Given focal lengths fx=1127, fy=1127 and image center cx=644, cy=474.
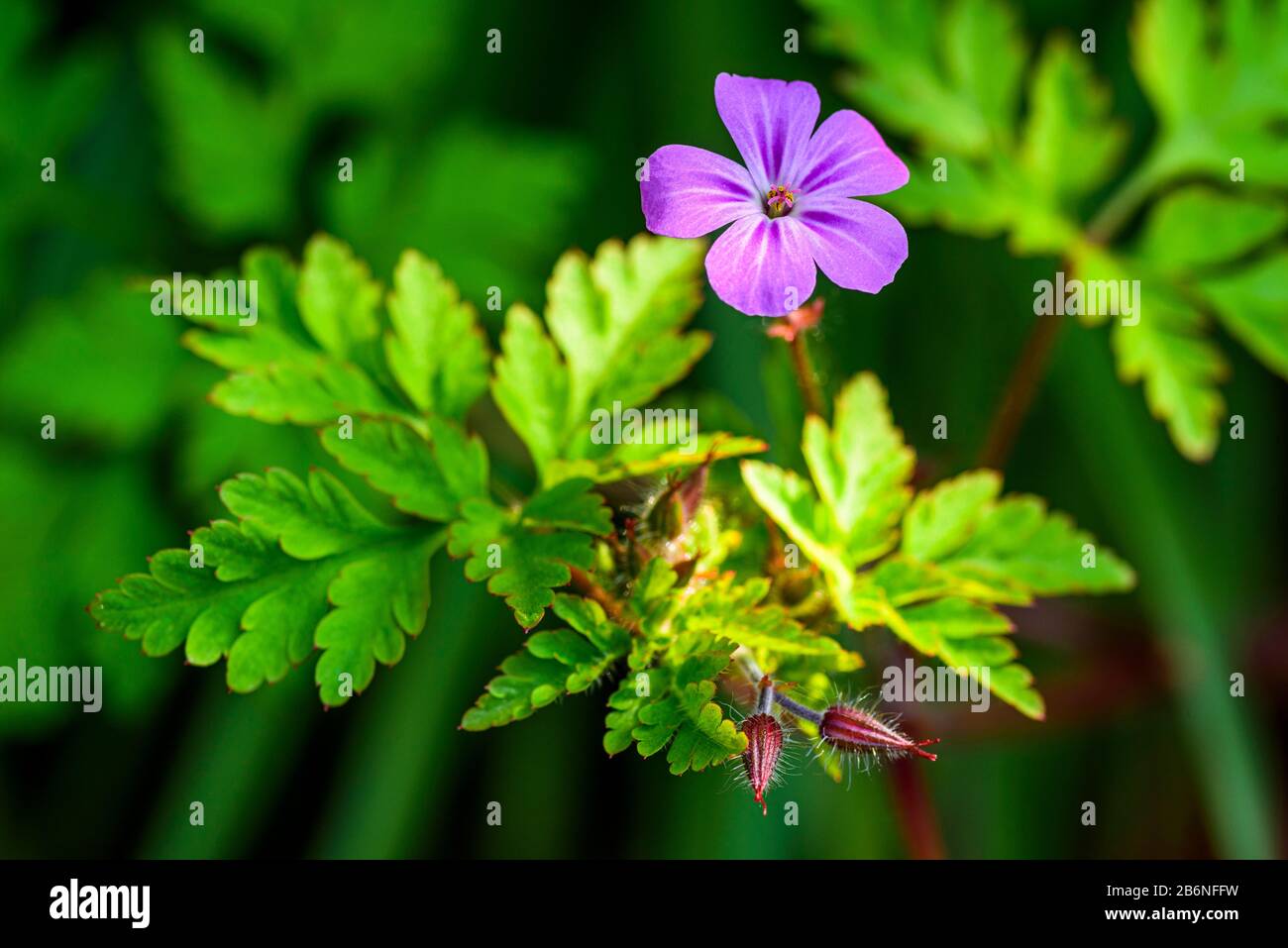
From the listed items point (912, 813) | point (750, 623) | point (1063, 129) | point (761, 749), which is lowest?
point (912, 813)

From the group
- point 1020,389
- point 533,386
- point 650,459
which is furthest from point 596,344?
point 1020,389

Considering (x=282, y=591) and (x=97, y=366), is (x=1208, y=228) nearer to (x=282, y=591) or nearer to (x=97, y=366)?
(x=282, y=591)

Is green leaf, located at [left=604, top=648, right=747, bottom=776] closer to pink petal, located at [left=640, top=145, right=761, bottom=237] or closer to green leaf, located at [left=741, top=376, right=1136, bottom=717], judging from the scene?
green leaf, located at [left=741, top=376, right=1136, bottom=717]

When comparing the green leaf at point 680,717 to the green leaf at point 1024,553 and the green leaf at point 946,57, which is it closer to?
the green leaf at point 1024,553

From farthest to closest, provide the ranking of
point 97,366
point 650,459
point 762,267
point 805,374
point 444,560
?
point 444,560 < point 97,366 < point 805,374 < point 650,459 < point 762,267

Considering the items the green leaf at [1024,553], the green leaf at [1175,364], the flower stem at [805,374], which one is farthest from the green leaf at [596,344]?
the green leaf at [1175,364]

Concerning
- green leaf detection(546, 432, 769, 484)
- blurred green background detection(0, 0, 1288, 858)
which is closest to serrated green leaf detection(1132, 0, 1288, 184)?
blurred green background detection(0, 0, 1288, 858)
